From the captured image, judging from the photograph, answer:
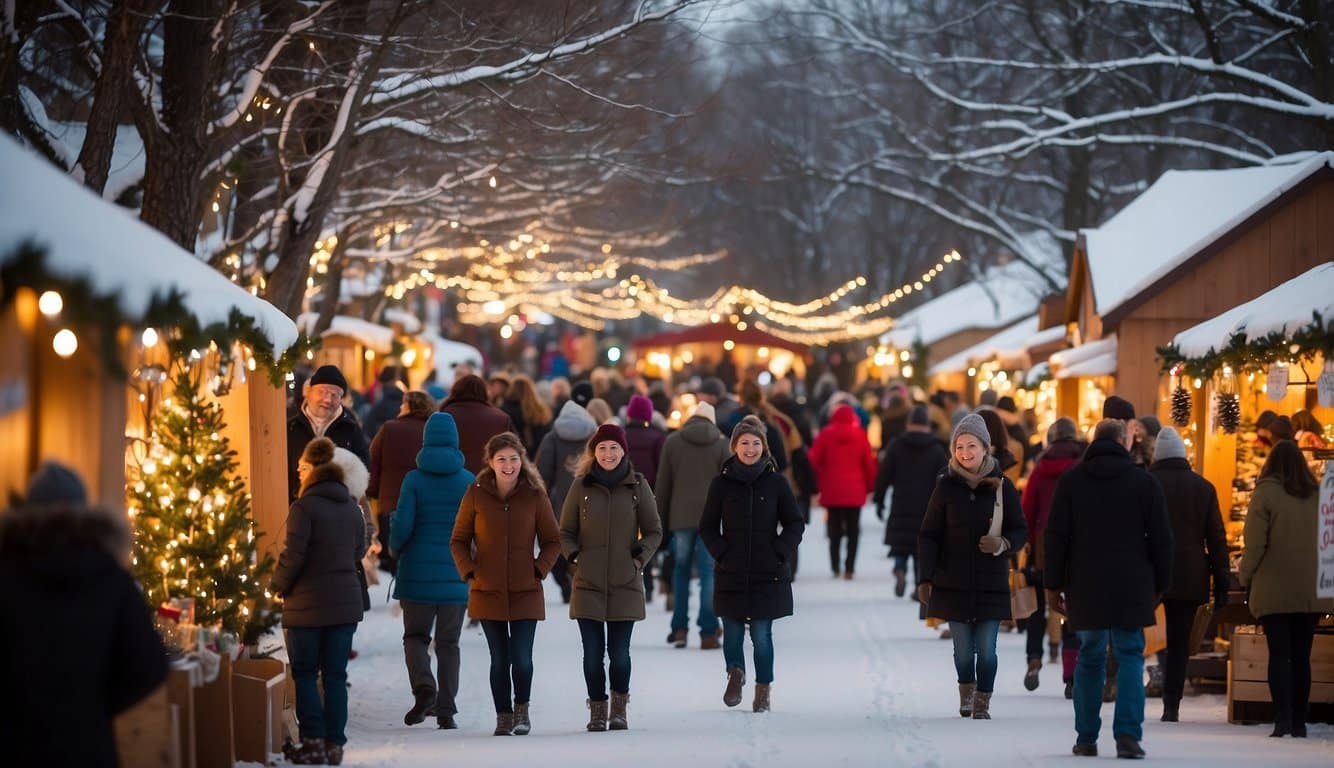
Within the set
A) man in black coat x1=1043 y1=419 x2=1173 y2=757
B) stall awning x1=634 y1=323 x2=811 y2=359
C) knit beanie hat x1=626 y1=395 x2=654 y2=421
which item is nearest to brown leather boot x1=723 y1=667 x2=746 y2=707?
man in black coat x1=1043 y1=419 x2=1173 y2=757

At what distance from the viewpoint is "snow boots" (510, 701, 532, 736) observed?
10406 millimetres

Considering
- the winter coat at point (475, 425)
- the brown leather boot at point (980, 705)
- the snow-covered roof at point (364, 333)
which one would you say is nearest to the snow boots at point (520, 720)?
the brown leather boot at point (980, 705)

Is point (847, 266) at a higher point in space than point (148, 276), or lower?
higher

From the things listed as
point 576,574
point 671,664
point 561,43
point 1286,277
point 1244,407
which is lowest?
point 671,664

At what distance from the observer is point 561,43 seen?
48.0 feet

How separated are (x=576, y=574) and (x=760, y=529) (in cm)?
123

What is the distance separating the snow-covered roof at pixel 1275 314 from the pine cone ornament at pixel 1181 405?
1.21m

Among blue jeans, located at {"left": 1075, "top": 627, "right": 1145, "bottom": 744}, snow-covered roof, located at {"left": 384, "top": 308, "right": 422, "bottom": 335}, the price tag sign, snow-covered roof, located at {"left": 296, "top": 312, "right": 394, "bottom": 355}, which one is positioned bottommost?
blue jeans, located at {"left": 1075, "top": 627, "right": 1145, "bottom": 744}

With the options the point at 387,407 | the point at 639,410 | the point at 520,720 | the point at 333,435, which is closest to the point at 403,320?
the point at 387,407

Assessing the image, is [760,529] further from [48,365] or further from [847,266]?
[847,266]

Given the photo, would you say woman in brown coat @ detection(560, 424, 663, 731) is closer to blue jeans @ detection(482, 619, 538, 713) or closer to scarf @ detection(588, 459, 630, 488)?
scarf @ detection(588, 459, 630, 488)

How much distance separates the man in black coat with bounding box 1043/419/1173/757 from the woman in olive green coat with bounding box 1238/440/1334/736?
1.40 metres

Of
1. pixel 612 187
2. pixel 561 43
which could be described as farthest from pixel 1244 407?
pixel 612 187

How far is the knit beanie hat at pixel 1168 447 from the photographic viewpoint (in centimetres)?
1132
